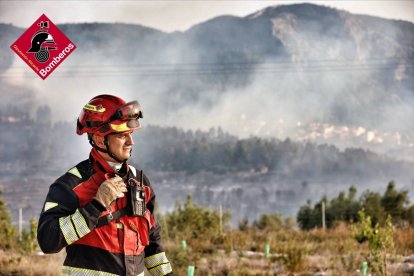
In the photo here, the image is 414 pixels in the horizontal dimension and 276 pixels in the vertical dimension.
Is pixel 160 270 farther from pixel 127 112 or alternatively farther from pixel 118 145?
pixel 127 112

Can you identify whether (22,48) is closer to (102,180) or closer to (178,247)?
(102,180)

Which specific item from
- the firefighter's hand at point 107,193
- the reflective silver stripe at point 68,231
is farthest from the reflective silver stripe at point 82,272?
the firefighter's hand at point 107,193

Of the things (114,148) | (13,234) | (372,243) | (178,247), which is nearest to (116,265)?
(114,148)

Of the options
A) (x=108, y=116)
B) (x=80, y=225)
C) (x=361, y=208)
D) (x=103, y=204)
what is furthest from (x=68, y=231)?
(x=361, y=208)

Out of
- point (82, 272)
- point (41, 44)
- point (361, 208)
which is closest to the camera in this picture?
point (82, 272)

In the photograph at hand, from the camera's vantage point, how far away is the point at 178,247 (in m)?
14.9

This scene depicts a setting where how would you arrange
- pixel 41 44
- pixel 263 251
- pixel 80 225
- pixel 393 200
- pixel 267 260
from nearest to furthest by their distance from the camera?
1. pixel 80 225
2. pixel 41 44
3. pixel 267 260
4. pixel 263 251
5. pixel 393 200

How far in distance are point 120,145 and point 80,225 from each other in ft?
1.87

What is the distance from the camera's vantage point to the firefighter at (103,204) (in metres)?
4.09

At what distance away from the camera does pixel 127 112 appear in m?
4.33

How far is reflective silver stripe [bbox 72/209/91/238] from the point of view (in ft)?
13.3

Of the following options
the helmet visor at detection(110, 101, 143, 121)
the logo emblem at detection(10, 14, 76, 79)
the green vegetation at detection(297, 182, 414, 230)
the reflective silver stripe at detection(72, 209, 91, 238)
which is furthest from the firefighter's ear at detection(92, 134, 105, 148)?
the green vegetation at detection(297, 182, 414, 230)

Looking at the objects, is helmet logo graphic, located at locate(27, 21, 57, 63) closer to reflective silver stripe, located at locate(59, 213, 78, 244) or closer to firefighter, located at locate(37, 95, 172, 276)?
firefighter, located at locate(37, 95, 172, 276)

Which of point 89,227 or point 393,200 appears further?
point 393,200
